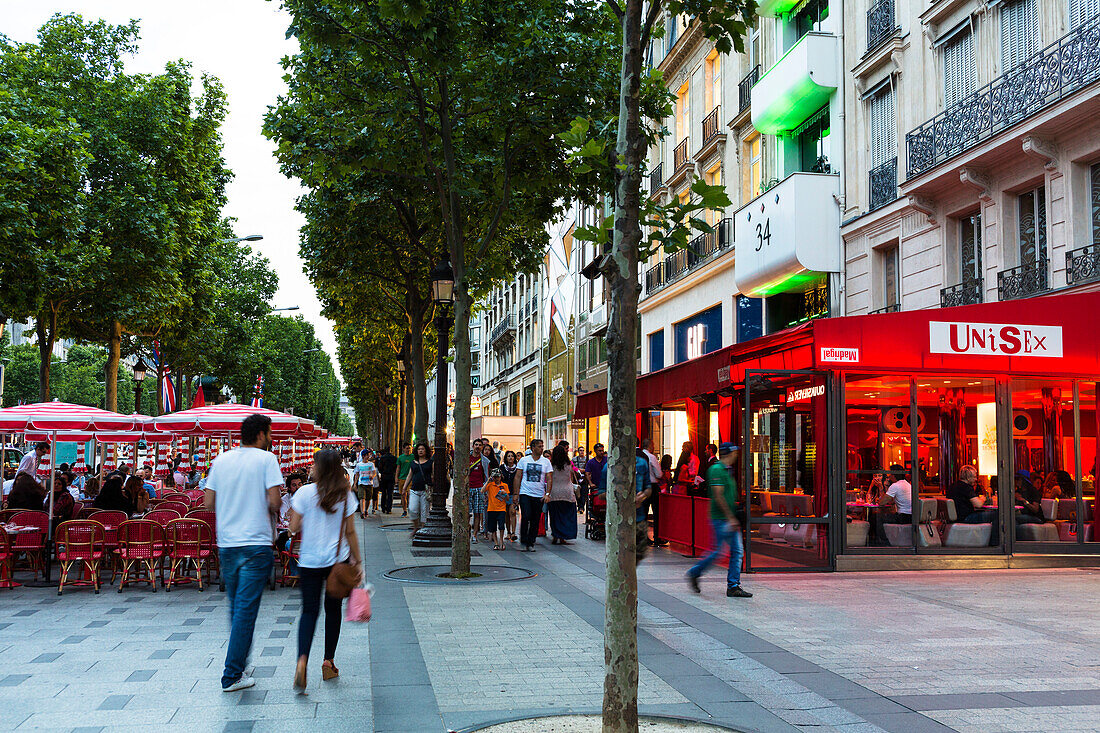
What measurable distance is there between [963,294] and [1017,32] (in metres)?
4.56

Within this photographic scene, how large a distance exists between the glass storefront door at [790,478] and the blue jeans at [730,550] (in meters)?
2.25

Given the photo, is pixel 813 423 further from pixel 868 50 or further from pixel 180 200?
pixel 180 200

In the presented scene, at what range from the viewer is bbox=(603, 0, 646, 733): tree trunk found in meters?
5.18

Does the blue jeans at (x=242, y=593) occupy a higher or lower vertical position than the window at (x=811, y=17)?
lower

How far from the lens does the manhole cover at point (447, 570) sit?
42.2 feet

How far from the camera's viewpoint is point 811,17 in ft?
75.8

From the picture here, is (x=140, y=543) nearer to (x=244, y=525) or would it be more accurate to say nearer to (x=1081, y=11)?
(x=244, y=525)

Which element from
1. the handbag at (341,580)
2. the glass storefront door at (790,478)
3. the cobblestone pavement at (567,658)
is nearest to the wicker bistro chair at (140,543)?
the cobblestone pavement at (567,658)

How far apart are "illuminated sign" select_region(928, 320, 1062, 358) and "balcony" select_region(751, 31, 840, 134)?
9.61 metres

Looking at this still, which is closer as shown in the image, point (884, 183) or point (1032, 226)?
point (1032, 226)

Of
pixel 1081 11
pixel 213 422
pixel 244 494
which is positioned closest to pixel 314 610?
pixel 244 494

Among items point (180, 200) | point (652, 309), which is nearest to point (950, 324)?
point (652, 309)

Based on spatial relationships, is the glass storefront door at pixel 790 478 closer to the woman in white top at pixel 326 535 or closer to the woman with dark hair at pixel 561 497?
the woman with dark hair at pixel 561 497

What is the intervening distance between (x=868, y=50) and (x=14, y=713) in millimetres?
19604
